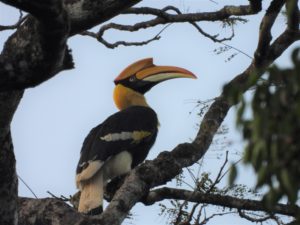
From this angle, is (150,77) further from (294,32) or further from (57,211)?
(57,211)

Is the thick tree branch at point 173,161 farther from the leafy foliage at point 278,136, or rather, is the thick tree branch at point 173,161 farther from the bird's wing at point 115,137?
the leafy foliage at point 278,136

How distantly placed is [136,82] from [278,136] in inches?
223

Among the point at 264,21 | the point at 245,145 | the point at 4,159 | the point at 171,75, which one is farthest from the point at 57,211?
the point at 171,75

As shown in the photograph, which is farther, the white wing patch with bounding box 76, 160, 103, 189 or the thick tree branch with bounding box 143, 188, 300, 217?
the white wing patch with bounding box 76, 160, 103, 189

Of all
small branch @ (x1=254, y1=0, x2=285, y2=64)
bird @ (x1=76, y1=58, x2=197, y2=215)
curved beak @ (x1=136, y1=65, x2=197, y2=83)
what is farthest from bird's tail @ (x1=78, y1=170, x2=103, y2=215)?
small branch @ (x1=254, y1=0, x2=285, y2=64)

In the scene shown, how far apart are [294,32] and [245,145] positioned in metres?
2.82

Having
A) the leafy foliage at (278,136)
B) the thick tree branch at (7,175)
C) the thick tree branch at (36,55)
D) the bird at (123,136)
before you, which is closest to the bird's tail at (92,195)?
the bird at (123,136)

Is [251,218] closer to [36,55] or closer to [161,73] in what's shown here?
[36,55]

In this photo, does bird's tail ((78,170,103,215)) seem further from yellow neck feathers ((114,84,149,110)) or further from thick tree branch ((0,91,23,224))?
thick tree branch ((0,91,23,224))

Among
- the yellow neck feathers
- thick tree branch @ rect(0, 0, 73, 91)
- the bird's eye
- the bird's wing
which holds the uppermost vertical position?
the bird's eye

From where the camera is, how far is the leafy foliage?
2004mm

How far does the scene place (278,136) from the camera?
202cm

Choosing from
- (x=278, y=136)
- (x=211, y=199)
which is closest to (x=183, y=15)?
(x=211, y=199)

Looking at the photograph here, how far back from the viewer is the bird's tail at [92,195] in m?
5.38
